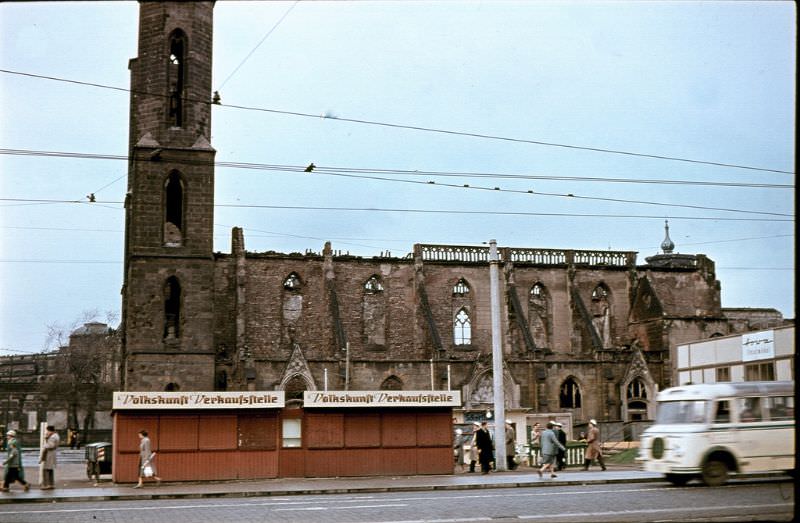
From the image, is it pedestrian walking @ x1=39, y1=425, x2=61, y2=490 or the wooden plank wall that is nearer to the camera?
pedestrian walking @ x1=39, y1=425, x2=61, y2=490

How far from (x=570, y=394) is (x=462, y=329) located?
21.8 ft

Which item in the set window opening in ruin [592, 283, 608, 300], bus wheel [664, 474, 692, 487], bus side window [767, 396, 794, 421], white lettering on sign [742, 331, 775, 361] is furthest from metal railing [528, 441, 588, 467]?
window opening in ruin [592, 283, 608, 300]

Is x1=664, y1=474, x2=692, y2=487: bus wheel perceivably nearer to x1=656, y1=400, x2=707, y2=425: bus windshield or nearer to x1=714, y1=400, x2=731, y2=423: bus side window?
x1=656, y1=400, x2=707, y2=425: bus windshield

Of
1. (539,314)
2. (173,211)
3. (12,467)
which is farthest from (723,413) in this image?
(539,314)

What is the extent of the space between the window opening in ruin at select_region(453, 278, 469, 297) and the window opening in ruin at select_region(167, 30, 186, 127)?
2028 centimetres

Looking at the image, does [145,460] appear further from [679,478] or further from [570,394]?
[570,394]

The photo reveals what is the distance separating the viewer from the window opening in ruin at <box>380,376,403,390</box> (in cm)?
5291

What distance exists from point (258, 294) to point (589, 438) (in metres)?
25.5

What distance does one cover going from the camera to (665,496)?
65.3 feet

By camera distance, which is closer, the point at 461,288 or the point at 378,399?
the point at 378,399

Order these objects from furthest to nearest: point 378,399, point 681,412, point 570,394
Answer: point 570,394
point 378,399
point 681,412

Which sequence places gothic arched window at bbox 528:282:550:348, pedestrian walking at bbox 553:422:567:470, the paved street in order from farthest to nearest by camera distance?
1. gothic arched window at bbox 528:282:550:348
2. pedestrian walking at bbox 553:422:567:470
3. the paved street

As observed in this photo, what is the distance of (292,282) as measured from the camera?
179ft

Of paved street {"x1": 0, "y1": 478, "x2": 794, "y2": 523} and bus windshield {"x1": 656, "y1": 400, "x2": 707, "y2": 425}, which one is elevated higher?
bus windshield {"x1": 656, "y1": 400, "x2": 707, "y2": 425}
